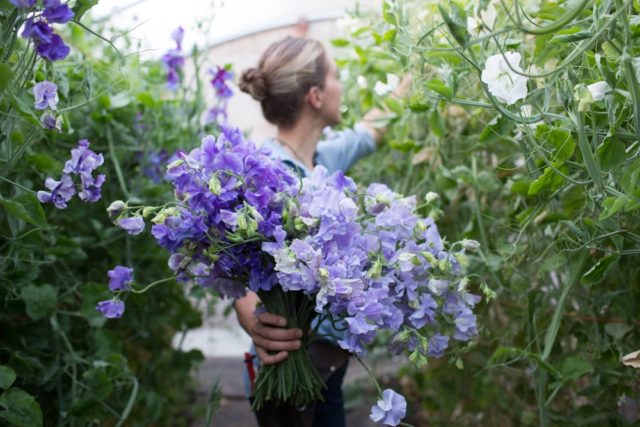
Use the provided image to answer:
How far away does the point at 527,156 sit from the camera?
105cm

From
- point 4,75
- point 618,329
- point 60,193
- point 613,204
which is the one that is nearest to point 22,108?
point 4,75

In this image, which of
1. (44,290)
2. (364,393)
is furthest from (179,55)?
(364,393)

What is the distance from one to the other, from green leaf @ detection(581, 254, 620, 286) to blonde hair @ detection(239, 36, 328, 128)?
0.87 m

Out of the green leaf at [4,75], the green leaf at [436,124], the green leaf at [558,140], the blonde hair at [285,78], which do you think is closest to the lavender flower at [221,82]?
the blonde hair at [285,78]

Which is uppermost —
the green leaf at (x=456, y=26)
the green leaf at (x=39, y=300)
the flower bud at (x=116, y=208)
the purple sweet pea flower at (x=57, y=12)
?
the purple sweet pea flower at (x=57, y=12)

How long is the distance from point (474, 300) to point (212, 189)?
461mm

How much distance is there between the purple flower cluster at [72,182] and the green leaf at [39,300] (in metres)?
0.31

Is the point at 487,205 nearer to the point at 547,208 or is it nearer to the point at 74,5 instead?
the point at 547,208

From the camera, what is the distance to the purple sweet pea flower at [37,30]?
33.4 inches

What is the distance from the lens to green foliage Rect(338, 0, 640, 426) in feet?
2.64

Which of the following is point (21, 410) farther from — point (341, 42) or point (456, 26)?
point (341, 42)

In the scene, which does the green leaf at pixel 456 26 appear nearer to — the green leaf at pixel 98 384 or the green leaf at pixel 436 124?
the green leaf at pixel 436 124

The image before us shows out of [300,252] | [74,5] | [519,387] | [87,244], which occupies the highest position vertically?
[74,5]

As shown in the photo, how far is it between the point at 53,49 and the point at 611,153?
0.72 metres
